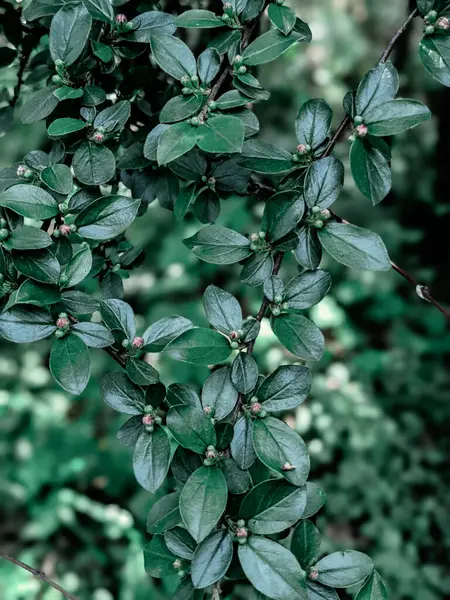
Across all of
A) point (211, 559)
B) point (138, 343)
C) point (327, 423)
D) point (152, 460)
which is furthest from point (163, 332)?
point (327, 423)

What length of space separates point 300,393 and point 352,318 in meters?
2.02

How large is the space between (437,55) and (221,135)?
0.28 metres

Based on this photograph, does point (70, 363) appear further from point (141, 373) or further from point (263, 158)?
point (263, 158)

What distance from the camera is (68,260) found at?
0.69 metres

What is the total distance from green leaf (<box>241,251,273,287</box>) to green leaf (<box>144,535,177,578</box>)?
0.30 metres

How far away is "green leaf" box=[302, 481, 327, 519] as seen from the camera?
27.2 inches

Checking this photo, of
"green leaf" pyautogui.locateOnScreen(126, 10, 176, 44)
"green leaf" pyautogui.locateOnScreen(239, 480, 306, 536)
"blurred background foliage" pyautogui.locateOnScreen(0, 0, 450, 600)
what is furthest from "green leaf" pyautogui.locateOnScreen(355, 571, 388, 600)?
"blurred background foliage" pyautogui.locateOnScreen(0, 0, 450, 600)

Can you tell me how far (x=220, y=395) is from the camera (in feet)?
2.17

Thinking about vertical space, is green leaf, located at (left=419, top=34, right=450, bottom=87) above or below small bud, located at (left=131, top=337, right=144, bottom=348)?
above

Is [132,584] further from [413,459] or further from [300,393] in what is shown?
[300,393]

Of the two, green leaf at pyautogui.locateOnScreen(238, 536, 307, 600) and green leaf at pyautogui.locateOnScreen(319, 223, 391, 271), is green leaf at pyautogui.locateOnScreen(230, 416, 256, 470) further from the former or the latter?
green leaf at pyautogui.locateOnScreen(319, 223, 391, 271)

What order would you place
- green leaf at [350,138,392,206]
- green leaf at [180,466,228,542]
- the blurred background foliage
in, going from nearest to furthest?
green leaf at [180,466,228,542] < green leaf at [350,138,392,206] < the blurred background foliage

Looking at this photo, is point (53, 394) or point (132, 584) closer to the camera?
point (132, 584)

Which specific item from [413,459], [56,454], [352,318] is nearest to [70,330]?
[56,454]
